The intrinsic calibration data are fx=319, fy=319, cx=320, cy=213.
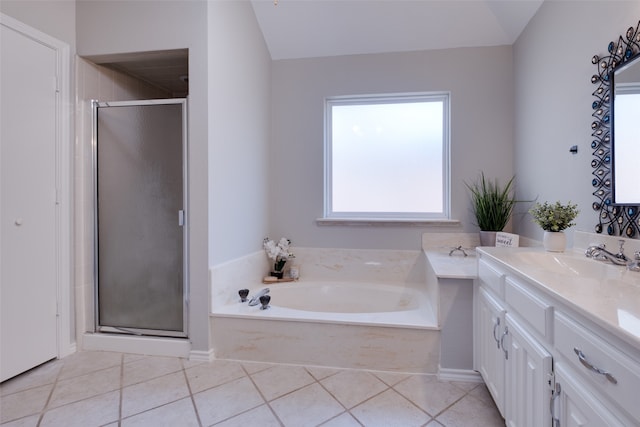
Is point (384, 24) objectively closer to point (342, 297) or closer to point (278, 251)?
point (278, 251)

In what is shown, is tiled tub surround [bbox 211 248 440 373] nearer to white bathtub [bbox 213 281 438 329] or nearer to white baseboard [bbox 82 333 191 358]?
white bathtub [bbox 213 281 438 329]

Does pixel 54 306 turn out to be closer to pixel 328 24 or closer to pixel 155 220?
pixel 155 220

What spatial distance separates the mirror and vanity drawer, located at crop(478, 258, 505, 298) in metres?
0.60

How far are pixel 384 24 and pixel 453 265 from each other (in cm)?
202

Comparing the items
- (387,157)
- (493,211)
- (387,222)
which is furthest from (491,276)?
(387,157)

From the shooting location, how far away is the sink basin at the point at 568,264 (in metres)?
1.25

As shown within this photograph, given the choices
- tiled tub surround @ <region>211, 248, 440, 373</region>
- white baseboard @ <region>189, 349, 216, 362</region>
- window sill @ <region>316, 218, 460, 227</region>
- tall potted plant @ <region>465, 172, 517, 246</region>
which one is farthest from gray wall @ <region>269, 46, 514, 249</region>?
white baseboard @ <region>189, 349, 216, 362</region>

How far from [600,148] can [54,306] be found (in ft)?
10.6

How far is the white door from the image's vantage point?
1.77m

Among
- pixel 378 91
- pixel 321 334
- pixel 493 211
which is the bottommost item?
pixel 321 334

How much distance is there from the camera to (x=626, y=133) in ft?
4.50

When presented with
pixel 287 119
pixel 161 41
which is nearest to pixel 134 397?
pixel 161 41

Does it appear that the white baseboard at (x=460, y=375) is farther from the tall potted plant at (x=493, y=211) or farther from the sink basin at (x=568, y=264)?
the tall potted plant at (x=493, y=211)

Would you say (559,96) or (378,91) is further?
(378,91)
